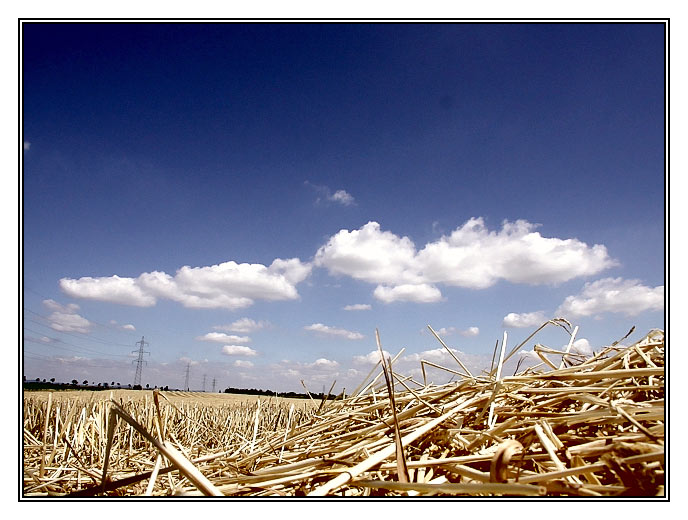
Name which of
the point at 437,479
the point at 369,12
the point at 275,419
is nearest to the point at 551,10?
the point at 369,12

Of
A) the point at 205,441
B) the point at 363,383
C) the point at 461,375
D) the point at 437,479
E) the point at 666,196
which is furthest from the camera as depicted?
the point at 205,441

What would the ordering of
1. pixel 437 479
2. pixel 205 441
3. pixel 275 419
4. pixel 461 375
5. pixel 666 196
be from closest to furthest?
pixel 437 479 → pixel 666 196 → pixel 461 375 → pixel 205 441 → pixel 275 419

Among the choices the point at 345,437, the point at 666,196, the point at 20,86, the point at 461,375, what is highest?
the point at 20,86

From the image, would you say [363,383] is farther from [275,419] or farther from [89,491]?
[275,419]

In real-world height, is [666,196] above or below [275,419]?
above

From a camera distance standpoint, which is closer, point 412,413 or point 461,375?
point 412,413

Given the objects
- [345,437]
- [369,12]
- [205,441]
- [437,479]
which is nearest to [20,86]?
[369,12]

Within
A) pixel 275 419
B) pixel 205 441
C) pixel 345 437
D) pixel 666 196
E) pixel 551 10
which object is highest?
pixel 551 10

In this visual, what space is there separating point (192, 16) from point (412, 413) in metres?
1.25

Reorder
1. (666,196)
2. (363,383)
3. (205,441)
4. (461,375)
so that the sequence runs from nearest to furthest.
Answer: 1. (666,196)
2. (461,375)
3. (363,383)
4. (205,441)

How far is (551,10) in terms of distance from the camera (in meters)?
1.18

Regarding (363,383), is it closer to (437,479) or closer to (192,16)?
(437,479)

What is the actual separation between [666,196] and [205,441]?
4.37 metres

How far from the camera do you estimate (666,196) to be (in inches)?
44.7
